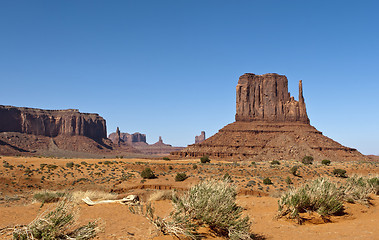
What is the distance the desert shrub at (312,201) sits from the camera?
39.3 feet

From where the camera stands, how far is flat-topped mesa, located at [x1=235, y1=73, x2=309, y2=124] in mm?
107375

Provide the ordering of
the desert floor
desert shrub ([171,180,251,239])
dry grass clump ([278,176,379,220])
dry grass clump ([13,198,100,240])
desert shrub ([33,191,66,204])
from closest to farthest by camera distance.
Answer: dry grass clump ([13,198,100,240]) < desert shrub ([171,180,251,239]) < the desert floor < dry grass clump ([278,176,379,220]) < desert shrub ([33,191,66,204])

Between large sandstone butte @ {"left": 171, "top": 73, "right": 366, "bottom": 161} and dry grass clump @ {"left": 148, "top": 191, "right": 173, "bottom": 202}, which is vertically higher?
large sandstone butte @ {"left": 171, "top": 73, "right": 366, "bottom": 161}

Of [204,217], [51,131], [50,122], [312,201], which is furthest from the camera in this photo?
[50,122]

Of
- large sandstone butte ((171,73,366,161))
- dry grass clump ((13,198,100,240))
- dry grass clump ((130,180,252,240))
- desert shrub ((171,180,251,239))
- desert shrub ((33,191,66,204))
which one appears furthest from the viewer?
large sandstone butte ((171,73,366,161))

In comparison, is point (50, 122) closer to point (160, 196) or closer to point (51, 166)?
point (51, 166)

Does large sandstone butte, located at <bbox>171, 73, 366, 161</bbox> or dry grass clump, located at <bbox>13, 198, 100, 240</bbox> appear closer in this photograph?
dry grass clump, located at <bbox>13, 198, 100, 240</bbox>

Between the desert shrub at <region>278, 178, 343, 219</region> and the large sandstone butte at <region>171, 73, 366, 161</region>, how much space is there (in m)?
67.4

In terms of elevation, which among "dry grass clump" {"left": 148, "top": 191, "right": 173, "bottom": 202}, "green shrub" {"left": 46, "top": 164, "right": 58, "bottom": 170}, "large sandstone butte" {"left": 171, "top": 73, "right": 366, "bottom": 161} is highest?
"large sandstone butte" {"left": 171, "top": 73, "right": 366, "bottom": 161}

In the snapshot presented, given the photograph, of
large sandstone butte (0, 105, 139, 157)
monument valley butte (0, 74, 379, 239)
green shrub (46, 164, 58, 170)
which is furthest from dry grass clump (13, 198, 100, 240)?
large sandstone butte (0, 105, 139, 157)

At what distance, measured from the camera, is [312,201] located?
12320mm

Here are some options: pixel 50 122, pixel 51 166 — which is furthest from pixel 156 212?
pixel 50 122

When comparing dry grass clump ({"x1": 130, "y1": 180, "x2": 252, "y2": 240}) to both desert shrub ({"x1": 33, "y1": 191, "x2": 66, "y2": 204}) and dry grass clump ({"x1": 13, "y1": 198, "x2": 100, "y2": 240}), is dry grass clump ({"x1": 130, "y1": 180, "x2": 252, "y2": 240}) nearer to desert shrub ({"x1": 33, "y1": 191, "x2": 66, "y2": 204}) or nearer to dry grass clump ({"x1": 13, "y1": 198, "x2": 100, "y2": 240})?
dry grass clump ({"x1": 13, "y1": 198, "x2": 100, "y2": 240})

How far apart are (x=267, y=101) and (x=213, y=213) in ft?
349
